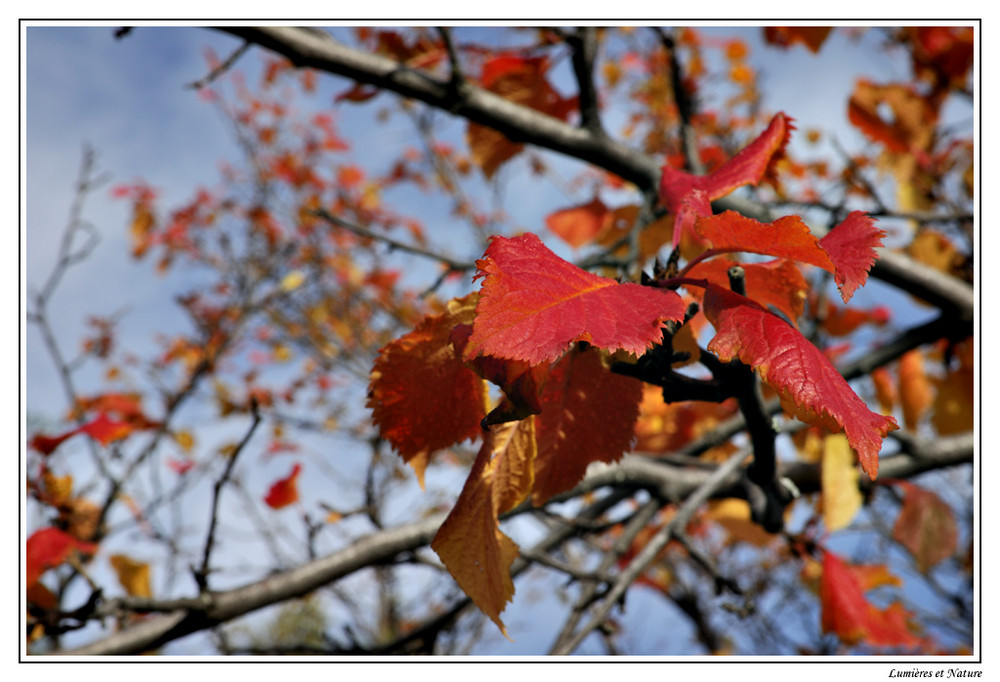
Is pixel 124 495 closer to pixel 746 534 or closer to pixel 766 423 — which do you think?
pixel 746 534

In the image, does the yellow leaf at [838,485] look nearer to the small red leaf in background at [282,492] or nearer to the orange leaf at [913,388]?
the orange leaf at [913,388]

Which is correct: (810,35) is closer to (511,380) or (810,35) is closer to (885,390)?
(885,390)

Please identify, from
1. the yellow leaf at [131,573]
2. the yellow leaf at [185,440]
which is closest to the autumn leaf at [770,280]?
the yellow leaf at [131,573]


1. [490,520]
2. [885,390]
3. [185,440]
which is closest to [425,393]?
[490,520]

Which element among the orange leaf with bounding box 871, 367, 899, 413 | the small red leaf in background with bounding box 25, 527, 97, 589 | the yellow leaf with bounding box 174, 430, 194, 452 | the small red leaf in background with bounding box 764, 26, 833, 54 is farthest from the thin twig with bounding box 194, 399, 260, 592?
the yellow leaf with bounding box 174, 430, 194, 452

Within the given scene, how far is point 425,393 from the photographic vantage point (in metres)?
0.56

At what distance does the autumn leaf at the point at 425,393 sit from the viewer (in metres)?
0.55

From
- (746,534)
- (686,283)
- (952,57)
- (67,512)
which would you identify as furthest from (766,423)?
(952,57)

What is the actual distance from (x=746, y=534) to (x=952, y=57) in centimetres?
221

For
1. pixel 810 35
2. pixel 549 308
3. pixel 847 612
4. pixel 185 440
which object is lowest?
pixel 847 612

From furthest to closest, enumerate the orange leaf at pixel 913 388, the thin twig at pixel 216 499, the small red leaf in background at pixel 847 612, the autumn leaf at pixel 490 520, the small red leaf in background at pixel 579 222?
the orange leaf at pixel 913 388 < the small red leaf in background at pixel 579 222 < the small red leaf in background at pixel 847 612 < the thin twig at pixel 216 499 < the autumn leaf at pixel 490 520

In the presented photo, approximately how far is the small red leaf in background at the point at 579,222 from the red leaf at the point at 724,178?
66 cm

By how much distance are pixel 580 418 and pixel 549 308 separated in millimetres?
205

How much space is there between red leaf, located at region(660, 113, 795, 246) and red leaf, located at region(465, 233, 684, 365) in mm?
129
